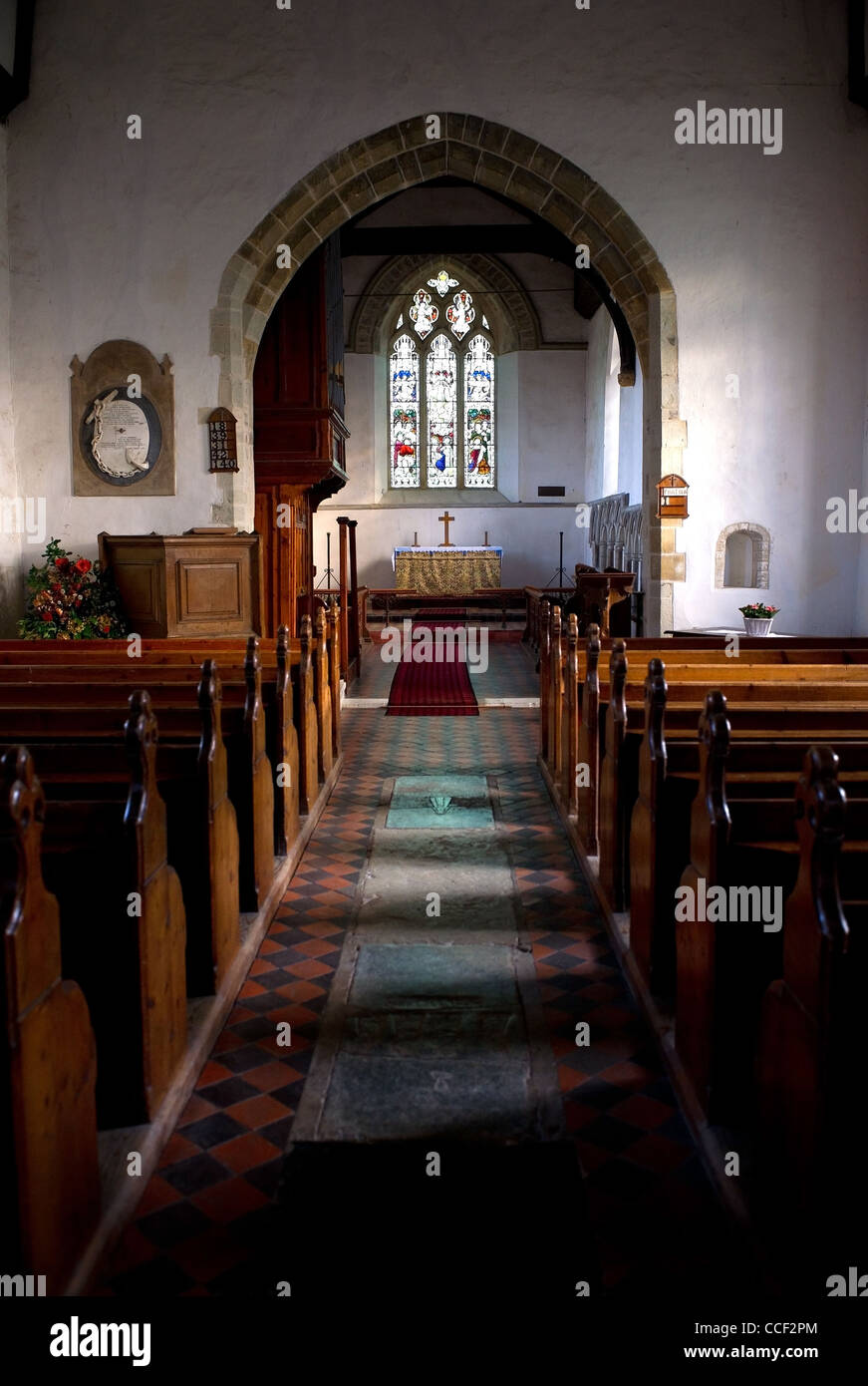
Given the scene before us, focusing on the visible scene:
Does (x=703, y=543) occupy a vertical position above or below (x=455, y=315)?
below

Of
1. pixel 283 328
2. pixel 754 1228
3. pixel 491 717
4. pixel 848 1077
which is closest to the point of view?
pixel 848 1077

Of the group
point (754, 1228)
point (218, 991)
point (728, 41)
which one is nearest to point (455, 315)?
point (728, 41)

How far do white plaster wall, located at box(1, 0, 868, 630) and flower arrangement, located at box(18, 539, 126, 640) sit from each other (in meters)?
1.32

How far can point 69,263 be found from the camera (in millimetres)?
9055

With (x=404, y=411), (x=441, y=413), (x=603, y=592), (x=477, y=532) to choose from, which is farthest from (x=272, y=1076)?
(x=441, y=413)

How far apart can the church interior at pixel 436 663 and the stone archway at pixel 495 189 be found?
0.14ft

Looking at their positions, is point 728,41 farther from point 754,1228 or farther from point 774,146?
point 754,1228

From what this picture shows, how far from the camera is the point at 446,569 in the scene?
56.6 ft

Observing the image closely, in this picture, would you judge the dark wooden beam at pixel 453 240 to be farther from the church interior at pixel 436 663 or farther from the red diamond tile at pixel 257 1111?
the red diamond tile at pixel 257 1111

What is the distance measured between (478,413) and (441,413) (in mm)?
620

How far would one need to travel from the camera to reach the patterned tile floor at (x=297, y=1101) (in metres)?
2.12

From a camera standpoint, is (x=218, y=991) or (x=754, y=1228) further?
(x=218, y=991)

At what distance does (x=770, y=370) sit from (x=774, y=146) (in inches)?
70.3

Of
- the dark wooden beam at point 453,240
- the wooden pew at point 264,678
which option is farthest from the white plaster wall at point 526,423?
the wooden pew at point 264,678
